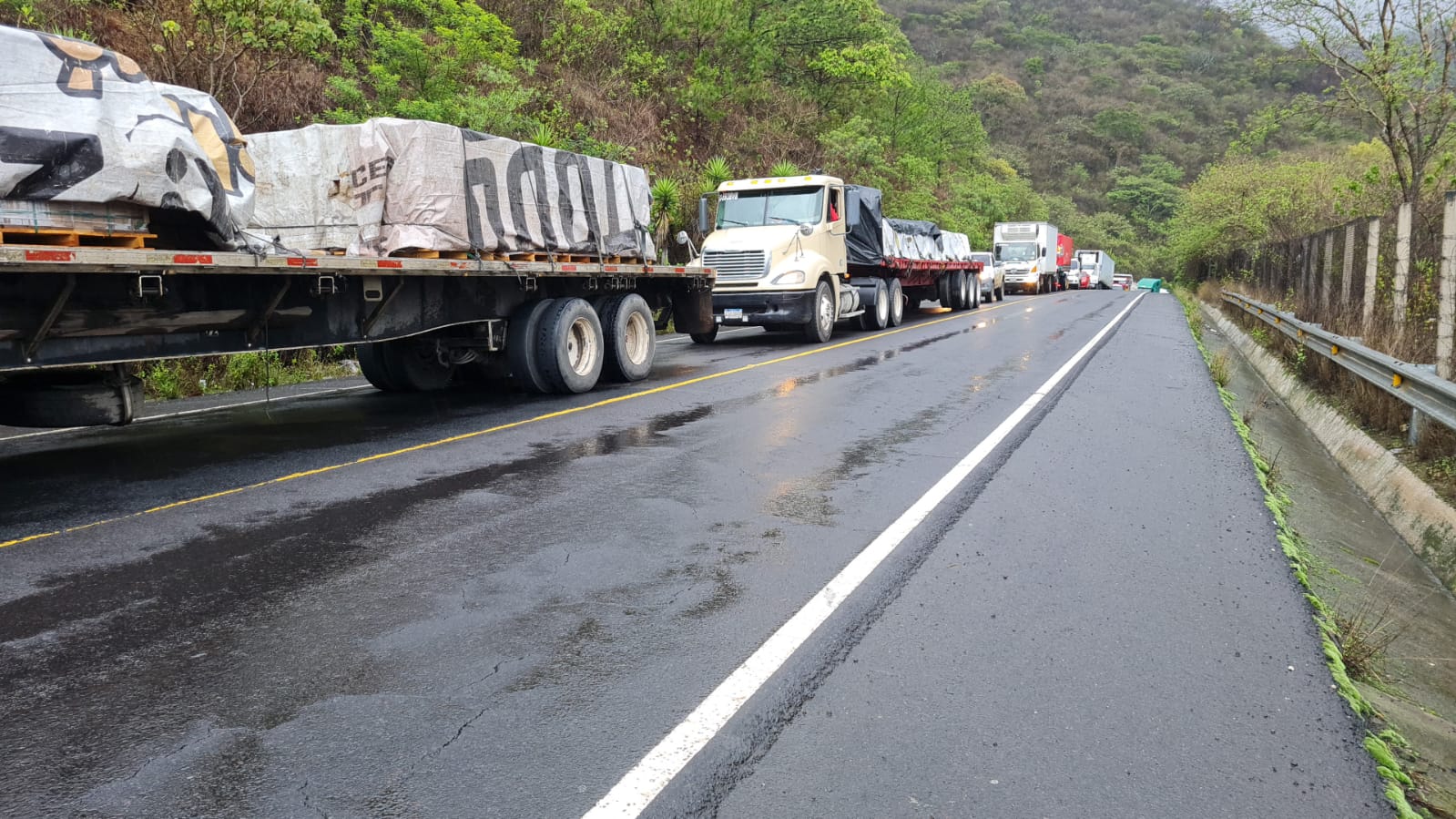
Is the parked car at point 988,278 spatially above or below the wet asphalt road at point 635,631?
above

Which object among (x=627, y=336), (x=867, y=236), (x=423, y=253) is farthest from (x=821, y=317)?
(x=423, y=253)

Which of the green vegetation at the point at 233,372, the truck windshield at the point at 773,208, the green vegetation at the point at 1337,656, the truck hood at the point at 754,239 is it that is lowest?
the green vegetation at the point at 1337,656

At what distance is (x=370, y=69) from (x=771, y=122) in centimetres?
1965

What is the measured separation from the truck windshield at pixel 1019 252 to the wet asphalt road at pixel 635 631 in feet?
138

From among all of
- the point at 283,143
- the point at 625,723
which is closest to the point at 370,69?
the point at 283,143

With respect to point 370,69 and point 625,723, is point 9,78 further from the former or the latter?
point 370,69

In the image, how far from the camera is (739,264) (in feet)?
60.7

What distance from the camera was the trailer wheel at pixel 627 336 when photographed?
12.0 metres

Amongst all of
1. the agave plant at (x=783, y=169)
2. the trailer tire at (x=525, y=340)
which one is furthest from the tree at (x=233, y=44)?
the agave plant at (x=783, y=169)

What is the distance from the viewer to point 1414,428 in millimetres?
7801

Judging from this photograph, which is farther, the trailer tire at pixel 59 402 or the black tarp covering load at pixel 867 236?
the black tarp covering load at pixel 867 236

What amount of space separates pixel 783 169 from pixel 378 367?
20427 mm

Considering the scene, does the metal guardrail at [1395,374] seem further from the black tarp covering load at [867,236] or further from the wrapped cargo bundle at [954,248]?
the wrapped cargo bundle at [954,248]

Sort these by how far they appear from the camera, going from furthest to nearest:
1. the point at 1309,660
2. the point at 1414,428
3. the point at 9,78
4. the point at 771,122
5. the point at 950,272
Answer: the point at 771,122 < the point at 950,272 < the point at 1414,428 < the point at 9,78 < the point at 1309,660
